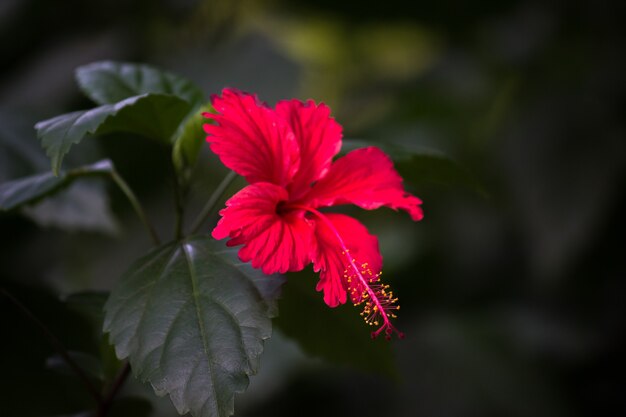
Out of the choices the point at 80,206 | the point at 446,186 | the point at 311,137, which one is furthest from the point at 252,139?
the point at 446,186

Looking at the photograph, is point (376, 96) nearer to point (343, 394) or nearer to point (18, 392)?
point (343, 394)

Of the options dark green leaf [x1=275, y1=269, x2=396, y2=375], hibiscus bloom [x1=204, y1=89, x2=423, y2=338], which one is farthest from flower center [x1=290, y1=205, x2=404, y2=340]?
dark green leaf [x1=275, y1=269, x2=396, y2=375]

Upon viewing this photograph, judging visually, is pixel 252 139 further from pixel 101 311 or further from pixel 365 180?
pixel 101 311

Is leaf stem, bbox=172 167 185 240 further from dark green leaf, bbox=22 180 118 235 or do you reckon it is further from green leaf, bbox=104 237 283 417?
dark green leaf, bbox=22 180 118 235

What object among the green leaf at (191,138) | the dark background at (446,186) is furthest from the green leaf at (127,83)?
the dark background at (446,186)

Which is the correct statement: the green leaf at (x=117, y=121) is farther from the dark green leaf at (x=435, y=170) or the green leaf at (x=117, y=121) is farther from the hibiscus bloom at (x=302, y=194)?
the dark green leaf at (x=435, y=170)
